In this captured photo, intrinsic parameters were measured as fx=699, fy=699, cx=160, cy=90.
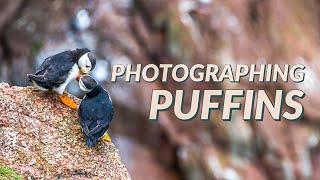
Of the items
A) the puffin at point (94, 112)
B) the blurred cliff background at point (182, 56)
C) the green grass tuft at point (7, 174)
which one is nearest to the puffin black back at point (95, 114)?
the puffin at point (94, 112)

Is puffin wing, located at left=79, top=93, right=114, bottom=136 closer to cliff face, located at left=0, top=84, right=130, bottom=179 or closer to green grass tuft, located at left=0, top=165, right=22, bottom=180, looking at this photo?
cliff face, located at left=0, top=84, right=130, bottom=179

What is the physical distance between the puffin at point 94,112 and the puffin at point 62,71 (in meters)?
0.05

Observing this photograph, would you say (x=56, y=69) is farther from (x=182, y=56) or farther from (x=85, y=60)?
(x=182, y=56)

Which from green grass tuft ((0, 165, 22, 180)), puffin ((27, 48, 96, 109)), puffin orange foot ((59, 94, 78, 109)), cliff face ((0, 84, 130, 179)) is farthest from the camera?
puffin orange foot ((59, 94, 78, 109))

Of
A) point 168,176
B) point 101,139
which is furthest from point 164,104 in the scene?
point 168,176

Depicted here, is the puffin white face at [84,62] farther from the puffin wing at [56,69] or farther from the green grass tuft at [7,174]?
the green grass tuft at [7,174]

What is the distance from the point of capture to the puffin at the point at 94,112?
2637mm

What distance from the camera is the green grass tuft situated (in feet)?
7.98

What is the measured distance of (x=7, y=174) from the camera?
2441mm

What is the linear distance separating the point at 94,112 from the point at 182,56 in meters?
3.55

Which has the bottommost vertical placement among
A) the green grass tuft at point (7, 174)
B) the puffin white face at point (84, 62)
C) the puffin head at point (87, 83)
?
the green grass tuft at point (7, 174)

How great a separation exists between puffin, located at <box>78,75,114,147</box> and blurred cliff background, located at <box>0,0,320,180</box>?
3010mm

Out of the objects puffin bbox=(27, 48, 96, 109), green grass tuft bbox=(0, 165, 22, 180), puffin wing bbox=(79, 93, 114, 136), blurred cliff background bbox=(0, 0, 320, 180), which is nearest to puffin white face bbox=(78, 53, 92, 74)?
puffin bbox=(27, 48, 96, 109)

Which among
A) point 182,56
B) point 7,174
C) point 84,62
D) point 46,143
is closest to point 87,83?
point 84,62
